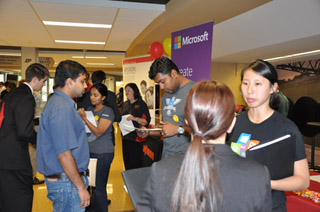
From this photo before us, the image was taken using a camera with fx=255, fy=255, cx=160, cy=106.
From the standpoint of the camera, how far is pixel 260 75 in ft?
4.67

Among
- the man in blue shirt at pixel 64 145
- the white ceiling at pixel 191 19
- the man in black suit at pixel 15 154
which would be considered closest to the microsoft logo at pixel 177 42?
the white ceiling at pixel 191 19

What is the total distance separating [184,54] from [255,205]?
256 centimetres

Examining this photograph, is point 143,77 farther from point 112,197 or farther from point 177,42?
point 112,197

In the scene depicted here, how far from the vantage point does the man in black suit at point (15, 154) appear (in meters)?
2.11

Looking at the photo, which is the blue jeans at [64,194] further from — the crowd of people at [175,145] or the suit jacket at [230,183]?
the suit jacket at [230,183]

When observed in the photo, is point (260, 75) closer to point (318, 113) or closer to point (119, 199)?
point (119, 199)

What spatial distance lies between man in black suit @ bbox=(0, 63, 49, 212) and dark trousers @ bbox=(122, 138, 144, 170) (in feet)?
5.45

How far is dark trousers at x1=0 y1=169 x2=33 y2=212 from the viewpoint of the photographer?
7.20ft

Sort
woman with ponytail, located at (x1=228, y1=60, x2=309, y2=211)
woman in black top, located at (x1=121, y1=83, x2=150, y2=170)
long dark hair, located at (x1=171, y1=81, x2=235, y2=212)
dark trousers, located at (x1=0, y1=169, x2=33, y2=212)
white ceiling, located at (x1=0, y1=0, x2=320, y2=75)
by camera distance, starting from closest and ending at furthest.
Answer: long dark hair, located at (x1=171, y1=81, x2=235, y2=212), woman with ponytail, located at (x1=228, y1=60, x2=309, y2=211), dark trousers, located at (x1=0, y1=169, x2=33, y2=212), woman in black top, located at (x1=121, y1=83, x2=150, y2=170), white ceiling, located at (x1=0, y1=0, x2=320, y2=75)

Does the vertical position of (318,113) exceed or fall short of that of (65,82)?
it falls short

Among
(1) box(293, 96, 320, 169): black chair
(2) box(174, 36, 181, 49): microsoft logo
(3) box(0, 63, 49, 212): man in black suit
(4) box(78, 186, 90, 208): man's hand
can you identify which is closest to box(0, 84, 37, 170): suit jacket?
(3) box(0, 63, 49, 212): man in black suit

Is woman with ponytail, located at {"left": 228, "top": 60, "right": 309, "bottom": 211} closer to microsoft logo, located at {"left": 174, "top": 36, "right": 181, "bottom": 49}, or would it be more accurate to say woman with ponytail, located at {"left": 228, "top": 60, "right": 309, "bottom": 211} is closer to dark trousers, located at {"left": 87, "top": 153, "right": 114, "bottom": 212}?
dark trousers, located at {"left": 87, "top": 153, "right": 114, "bottom": 212}

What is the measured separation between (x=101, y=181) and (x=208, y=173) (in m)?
2.38

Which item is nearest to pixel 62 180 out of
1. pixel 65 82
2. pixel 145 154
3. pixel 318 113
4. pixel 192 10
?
pixel 65 82
